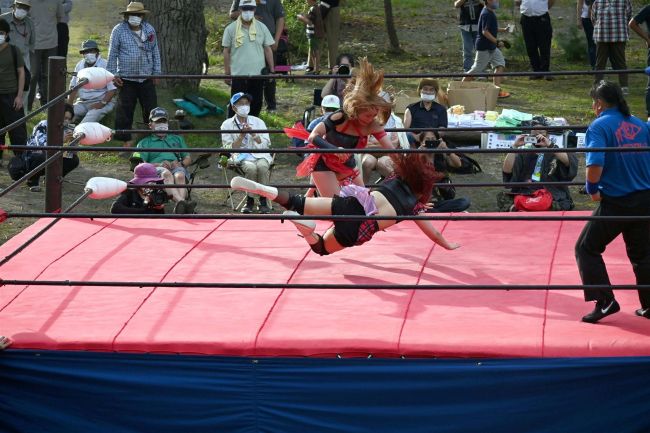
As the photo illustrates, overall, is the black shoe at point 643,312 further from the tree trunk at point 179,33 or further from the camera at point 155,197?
the tree trunk at point 179,33

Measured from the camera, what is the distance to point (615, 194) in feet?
19.5

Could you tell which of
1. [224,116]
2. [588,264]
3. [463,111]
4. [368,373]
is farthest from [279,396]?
[224,116]

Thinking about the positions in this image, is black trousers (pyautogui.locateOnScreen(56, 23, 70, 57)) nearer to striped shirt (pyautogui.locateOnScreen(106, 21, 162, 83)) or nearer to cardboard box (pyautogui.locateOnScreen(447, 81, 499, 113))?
striped shirt (pyautogui.locateOnScreen(106, 21, 162, 83))

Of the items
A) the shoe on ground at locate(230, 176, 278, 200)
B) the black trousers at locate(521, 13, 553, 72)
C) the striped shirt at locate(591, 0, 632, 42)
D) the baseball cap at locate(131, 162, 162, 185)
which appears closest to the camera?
the shoe on ground at locate(230, 176, 278, 200)

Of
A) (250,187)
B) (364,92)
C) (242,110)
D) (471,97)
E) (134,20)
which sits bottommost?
(250,187)

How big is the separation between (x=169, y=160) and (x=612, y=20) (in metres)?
6.63

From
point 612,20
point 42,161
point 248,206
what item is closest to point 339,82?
point 248,206

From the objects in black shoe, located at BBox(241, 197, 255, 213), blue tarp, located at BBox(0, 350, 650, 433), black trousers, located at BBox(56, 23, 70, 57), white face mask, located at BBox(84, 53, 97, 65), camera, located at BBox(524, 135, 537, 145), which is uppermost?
black trousers, located at BBox(56, 23, 70, 57)

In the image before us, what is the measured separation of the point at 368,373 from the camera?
5.61 metres

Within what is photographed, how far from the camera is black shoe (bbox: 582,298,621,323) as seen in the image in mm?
5855

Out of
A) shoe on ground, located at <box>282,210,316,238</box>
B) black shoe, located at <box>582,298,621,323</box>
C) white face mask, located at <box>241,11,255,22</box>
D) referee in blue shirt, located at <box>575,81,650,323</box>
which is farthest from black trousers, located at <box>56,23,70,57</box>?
black shoe, located at <box>582,298,621,323</box>

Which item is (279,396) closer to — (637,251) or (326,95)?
(637,251)

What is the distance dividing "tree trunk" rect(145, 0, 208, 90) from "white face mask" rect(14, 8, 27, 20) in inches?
63.9

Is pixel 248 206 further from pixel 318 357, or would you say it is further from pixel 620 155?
pixel 620 155
